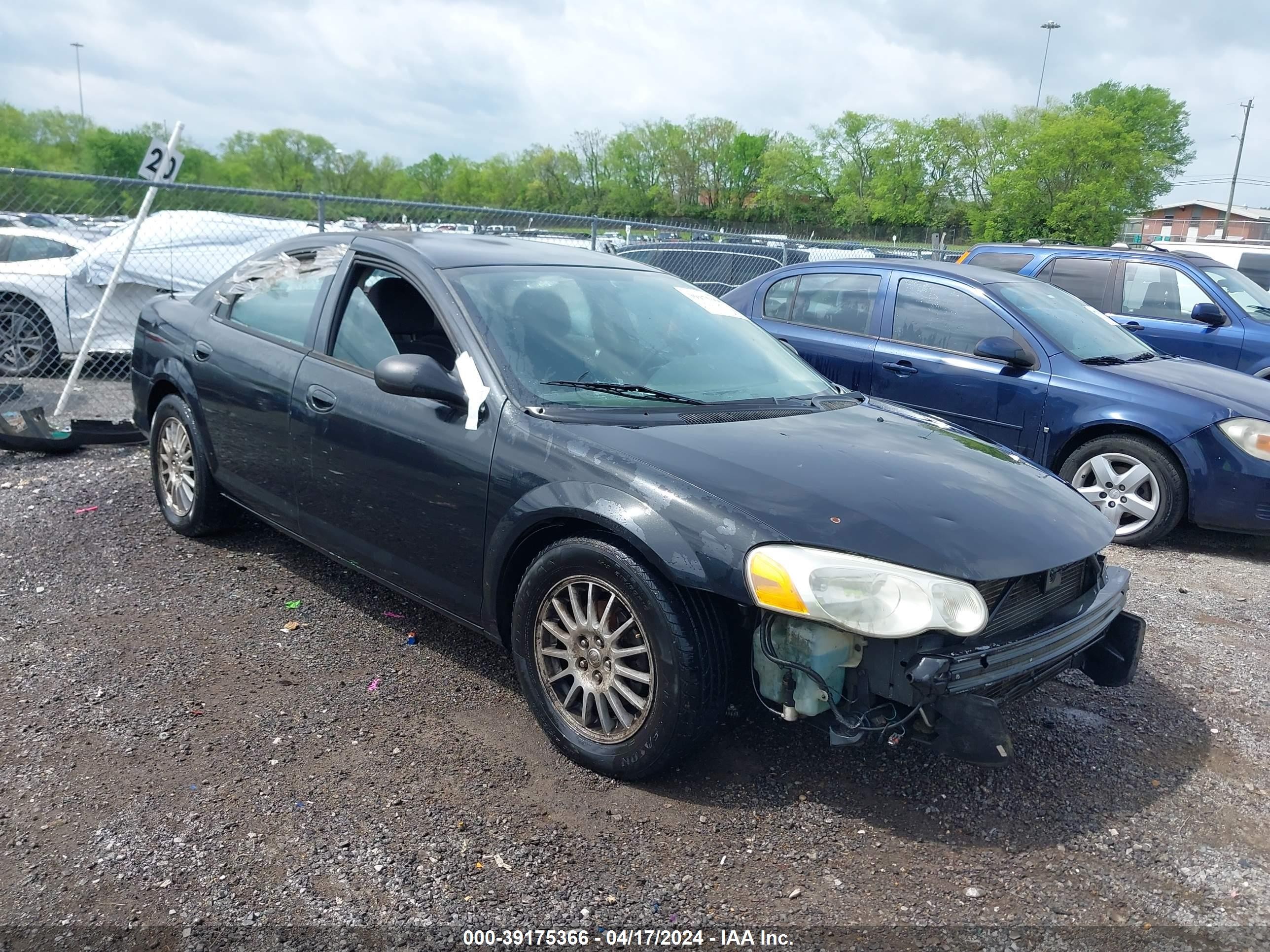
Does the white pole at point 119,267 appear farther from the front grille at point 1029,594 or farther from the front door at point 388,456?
the front grille at point 1029,594

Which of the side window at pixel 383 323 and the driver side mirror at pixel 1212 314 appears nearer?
the side window at pixel 383 323

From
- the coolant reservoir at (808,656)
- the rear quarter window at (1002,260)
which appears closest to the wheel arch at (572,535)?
the coolant reservoir at (808,656)

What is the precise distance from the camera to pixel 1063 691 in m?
3.85

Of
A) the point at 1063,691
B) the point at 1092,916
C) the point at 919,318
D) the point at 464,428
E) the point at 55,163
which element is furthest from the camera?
the point at 55,163

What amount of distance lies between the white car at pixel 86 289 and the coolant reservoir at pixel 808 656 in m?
7.97

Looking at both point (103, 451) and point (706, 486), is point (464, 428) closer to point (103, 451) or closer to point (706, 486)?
point (706, 486)

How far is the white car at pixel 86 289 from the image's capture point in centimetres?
916

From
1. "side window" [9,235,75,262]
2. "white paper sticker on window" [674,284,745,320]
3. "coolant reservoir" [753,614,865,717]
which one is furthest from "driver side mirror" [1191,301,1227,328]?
"side window" [9,235,75,262]

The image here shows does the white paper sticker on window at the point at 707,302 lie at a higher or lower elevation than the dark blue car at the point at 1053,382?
higher

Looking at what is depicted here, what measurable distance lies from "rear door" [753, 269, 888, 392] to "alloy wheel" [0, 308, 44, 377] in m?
6.89

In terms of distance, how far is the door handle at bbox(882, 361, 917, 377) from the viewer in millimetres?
6488

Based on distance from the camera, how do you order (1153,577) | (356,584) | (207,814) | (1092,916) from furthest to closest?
(1153,577), (356,584), (207,814), (1092,916)

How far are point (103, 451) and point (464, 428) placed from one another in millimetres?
4820

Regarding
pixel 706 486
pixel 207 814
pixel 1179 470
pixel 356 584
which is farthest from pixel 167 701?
pixel 1179 470
